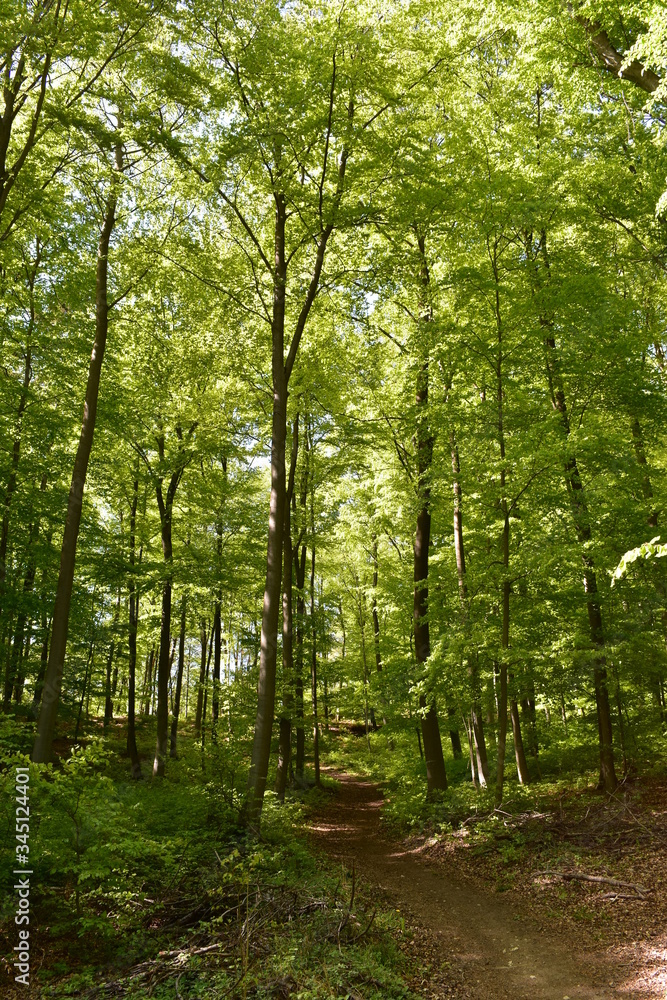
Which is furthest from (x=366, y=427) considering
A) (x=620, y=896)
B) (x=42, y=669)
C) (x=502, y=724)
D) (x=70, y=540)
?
(x=42, y=669)

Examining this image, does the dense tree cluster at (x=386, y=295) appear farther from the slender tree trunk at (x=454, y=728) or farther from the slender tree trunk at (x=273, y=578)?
the slender tree trunk at (x=454, y=728)

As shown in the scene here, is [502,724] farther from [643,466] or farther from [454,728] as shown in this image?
[454,728]

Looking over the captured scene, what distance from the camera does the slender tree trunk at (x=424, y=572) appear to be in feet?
41.7

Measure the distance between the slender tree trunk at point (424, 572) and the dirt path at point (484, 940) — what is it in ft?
6.76

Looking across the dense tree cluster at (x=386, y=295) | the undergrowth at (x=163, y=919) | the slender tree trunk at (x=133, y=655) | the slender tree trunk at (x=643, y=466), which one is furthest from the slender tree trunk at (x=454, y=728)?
the slender tree trunk at (x=133, y=655)

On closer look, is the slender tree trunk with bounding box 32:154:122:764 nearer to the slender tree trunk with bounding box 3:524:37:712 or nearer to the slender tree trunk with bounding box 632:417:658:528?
the slender tree trunk with bounding box 3:524:37:712

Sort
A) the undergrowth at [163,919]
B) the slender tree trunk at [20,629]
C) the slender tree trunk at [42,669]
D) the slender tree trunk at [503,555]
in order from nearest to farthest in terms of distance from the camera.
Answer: the undergrowth at [163,919] → the slender tree trunk at [503,555] → the slender tree trunk at [20,629] → the slender tree trunk at [42,669]

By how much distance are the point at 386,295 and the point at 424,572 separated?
21.5 ft

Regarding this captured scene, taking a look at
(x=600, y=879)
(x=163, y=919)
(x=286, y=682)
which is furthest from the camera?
(x=286, y=682)

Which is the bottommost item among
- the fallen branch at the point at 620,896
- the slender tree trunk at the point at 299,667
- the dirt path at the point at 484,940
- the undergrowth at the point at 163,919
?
the dirt path at the point at 484,940

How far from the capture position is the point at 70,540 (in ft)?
30.2

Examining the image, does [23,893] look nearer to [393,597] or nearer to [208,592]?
[208,592]

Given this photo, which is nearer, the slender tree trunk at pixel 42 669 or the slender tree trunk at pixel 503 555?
the slender tree trunk at pixel 503 555

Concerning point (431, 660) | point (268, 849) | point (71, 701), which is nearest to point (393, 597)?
point (431, 660)
